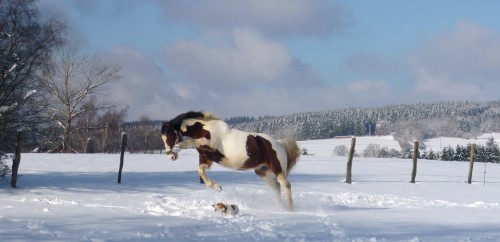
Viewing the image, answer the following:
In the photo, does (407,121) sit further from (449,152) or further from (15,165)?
(15,165)

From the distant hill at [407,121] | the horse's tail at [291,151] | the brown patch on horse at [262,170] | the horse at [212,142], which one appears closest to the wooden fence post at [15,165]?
the horse at [212,142]

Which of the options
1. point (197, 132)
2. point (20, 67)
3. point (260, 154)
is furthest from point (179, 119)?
point (20, 67)

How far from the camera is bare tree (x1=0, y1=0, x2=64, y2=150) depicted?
13844 millimetres

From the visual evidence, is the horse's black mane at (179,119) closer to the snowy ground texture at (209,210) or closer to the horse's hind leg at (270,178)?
the snowy ground texture at (209,210)

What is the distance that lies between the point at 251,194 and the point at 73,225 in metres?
5.60

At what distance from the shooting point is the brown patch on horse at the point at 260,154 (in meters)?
10.9

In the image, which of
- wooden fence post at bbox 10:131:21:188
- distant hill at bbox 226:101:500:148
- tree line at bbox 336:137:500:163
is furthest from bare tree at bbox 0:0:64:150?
distant hill at bbox 226:101:500:148

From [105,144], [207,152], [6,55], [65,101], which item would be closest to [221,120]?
[207,152]

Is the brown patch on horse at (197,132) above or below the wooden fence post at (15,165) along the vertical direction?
above

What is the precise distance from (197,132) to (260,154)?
1.30m

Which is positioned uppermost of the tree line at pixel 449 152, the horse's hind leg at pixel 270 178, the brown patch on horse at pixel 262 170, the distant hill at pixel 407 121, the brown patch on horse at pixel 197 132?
the distant hill at pixel 407 121

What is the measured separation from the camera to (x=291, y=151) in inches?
470

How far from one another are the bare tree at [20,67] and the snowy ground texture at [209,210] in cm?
174

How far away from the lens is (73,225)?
309 inches
